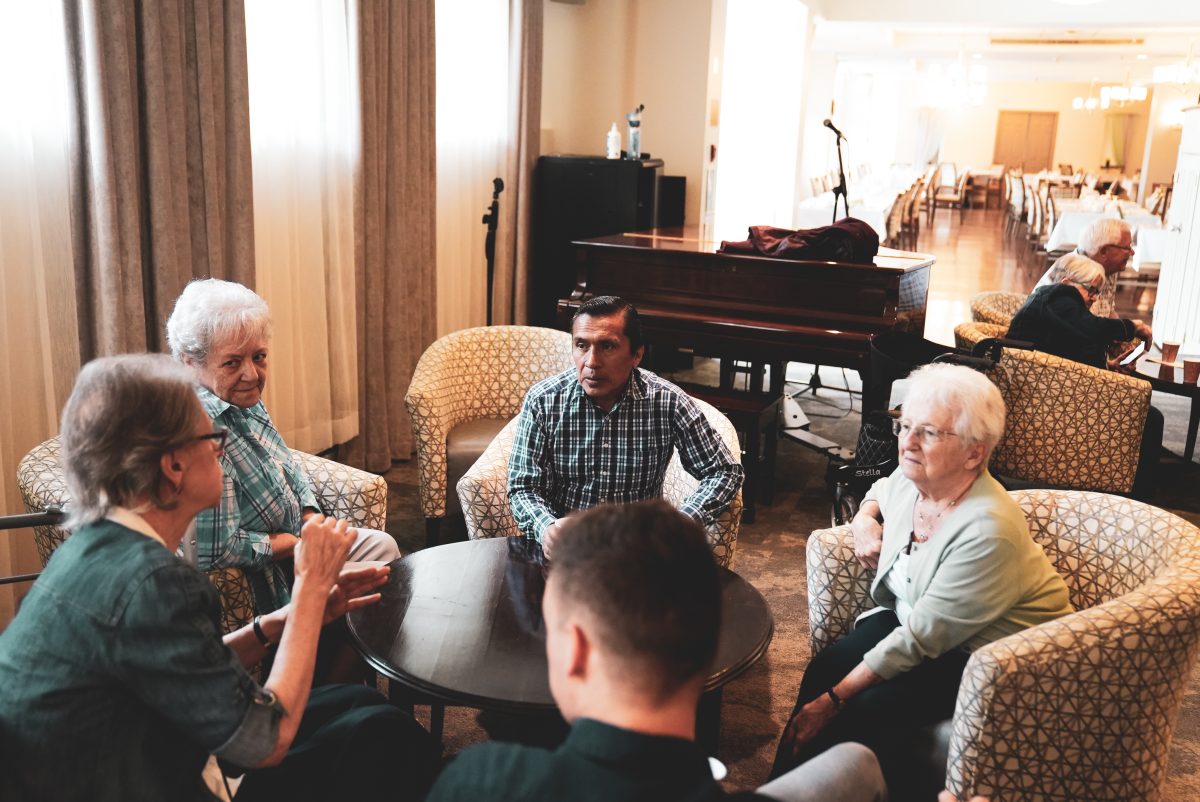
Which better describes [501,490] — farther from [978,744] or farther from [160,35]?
[160,35]

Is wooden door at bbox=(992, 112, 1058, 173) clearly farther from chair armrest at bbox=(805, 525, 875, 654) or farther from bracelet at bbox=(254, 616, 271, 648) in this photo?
bracelet at bbox=(254, 616, 271, 648)

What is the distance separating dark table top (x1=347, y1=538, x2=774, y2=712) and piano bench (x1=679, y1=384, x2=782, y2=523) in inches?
68.2

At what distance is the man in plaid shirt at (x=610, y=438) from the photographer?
98.7 inches

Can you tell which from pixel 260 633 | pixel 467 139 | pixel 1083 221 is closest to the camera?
pixel 260 633

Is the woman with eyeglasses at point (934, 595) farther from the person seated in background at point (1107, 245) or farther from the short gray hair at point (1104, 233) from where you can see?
the short gray hair at point (1104, 233)

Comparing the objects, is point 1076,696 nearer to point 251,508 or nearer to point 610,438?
point 610,438

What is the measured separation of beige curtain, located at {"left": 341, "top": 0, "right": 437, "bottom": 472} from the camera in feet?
13.5

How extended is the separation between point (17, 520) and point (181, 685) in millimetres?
843

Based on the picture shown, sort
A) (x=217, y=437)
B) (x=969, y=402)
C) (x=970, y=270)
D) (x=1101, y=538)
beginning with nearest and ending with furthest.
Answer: (x=217, y=437), (x=969, y=402), (x=1101, y=538), (x=970, y=270)

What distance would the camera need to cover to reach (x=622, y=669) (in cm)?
98

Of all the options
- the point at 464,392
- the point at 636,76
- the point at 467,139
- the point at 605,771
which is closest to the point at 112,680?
A: the point at 605,771

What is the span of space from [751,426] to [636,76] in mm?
3463

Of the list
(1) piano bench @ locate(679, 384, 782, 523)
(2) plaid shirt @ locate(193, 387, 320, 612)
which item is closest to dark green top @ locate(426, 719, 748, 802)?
(2) plaid shirt @ locate(193, 387, 320, 612)

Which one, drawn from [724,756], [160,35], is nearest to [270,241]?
[160,35]
